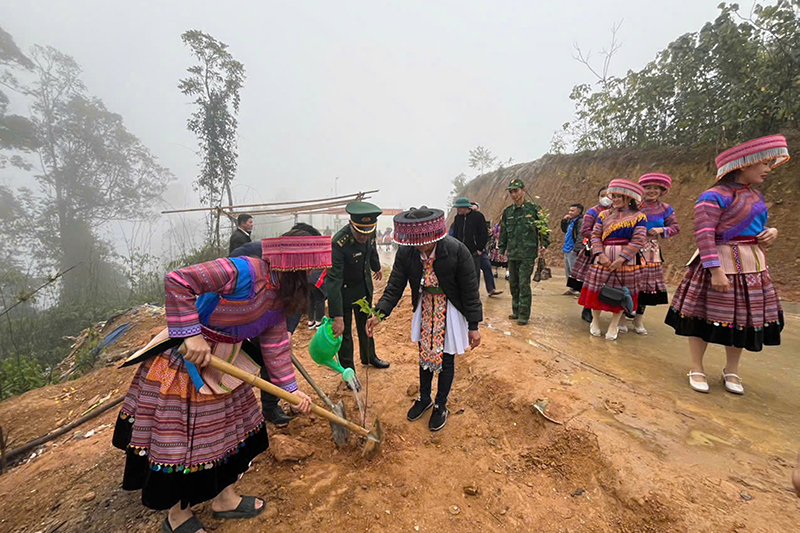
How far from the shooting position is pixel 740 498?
1571 mm

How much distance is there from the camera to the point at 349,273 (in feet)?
10.9

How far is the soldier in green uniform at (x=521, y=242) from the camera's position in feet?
14.1

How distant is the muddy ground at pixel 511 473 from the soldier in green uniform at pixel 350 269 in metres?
0.81

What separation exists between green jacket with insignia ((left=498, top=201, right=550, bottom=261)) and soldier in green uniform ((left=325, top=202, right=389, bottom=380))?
7.04ft

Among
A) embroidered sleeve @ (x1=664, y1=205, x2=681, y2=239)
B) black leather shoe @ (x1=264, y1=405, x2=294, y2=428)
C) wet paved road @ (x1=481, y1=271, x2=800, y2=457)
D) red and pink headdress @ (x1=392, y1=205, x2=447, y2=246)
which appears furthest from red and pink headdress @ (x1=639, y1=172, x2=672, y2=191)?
black leather shoe @ (x1=264, y1=405, x2=294, y2=428)

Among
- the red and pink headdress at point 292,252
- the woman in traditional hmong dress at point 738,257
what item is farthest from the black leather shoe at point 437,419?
the woman in traditional hmong dress at point 738,257

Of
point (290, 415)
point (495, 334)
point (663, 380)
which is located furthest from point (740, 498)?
point (290, 415)

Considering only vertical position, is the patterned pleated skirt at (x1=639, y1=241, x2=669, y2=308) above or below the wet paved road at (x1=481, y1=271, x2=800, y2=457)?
above

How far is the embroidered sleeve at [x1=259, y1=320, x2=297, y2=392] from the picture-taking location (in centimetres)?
180

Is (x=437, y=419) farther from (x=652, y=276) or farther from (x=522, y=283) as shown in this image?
(x=652, y=276)

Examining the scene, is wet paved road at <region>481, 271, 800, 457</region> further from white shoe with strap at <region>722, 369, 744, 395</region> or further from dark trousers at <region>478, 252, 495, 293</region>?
dark trousers at <region>478, 252, 495, 293</region>

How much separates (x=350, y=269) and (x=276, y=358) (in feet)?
5.27

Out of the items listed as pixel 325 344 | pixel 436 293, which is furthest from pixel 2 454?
pixel 436 293

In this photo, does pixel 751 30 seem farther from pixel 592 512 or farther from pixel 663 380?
pixel 592 512
